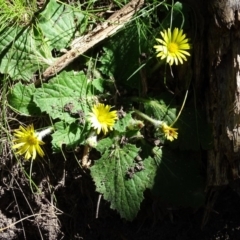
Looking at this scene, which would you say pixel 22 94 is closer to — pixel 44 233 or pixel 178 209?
pixel 44 233

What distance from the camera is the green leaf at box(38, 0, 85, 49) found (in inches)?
A: 93.1

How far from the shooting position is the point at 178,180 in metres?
2.31

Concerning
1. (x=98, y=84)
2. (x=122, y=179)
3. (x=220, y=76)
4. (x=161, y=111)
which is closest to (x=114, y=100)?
(x=98, y=84)

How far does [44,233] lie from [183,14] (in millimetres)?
1137

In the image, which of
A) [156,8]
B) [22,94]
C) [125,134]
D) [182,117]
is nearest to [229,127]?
[182,117]

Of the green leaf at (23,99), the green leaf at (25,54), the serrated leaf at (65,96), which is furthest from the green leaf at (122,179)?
the green leaf at (25,54)

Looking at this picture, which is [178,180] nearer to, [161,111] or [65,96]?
[161,111]

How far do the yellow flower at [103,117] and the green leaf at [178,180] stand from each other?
0.78ft

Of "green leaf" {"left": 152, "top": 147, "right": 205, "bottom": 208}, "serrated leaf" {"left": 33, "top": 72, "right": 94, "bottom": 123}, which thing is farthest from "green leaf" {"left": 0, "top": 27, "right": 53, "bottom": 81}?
"green leaf" {"left": 152, "top": 147, "right": 205, "bottom": 208}

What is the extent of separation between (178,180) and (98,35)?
0.71m

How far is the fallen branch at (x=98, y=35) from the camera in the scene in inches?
91.3

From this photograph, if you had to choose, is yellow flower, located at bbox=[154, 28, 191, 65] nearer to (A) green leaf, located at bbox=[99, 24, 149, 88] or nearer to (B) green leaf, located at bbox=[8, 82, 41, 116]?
(A) green leaf, located at bbox=[99, 24, 149, 88]

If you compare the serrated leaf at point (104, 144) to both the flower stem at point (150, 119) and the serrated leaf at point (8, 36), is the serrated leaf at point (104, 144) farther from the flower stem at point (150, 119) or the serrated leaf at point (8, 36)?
the serrated leaf at point (8, 36)

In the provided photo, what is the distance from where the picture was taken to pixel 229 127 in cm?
212
